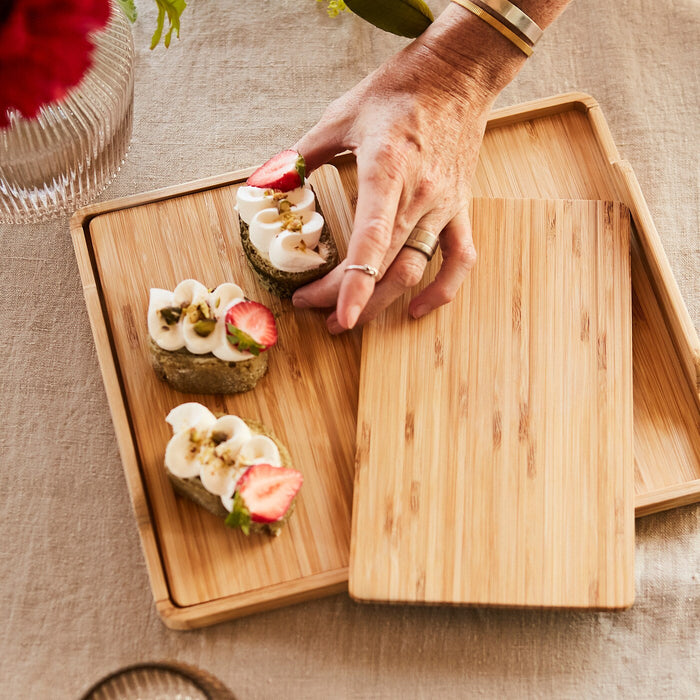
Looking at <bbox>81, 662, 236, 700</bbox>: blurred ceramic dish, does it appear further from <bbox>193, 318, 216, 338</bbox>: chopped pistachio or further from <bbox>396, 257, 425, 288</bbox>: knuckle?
<bbox>396, 257, 425, 288</bbox>: knuckle

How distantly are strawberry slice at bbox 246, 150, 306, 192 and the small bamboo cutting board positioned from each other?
248mm

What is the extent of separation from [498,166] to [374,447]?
58cm

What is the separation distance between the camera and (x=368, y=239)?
1.11 meters

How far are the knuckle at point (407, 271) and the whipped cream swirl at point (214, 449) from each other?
31cm

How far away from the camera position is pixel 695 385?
125cm

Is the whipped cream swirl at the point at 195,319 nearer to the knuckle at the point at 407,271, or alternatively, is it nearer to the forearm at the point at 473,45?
the knuckle at the point at 407,271

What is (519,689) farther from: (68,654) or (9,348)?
(9,348)

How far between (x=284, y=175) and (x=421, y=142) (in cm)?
21

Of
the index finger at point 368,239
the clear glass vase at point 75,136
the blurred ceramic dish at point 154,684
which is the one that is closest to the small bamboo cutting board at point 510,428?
the index finger at point 368,239

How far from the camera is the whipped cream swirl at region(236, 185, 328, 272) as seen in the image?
118cm

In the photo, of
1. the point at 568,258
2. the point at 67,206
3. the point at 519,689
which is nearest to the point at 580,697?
the point at 519,689

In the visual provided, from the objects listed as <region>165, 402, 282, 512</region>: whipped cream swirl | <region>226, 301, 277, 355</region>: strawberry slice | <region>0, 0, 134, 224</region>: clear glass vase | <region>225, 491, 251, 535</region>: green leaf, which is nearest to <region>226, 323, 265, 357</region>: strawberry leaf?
<region>226, 301, 277, 355</region>: strawberry slice

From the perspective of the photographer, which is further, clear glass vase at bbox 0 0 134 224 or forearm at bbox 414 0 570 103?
forearm at bbox 414 0 570 103

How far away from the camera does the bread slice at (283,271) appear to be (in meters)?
1.21
